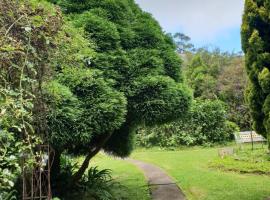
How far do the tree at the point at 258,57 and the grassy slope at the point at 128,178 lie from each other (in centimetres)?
310

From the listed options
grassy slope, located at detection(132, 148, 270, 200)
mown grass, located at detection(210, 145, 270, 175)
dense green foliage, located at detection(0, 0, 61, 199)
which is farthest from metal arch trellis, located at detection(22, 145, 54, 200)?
mown grass, located at detection(210, 145, 270, 175)

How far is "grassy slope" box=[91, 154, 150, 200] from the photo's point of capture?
863 cm


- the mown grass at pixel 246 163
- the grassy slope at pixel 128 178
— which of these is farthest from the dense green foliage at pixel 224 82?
the grassy slope at pixel 128 178

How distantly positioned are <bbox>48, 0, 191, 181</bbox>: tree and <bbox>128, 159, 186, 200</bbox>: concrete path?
1.70 metres

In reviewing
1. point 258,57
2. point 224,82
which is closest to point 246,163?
point 258,57

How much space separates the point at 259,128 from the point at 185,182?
9.81 feet

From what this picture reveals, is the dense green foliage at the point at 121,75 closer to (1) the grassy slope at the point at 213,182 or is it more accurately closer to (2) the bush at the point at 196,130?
(1) the grassy slope at the point at 213,182

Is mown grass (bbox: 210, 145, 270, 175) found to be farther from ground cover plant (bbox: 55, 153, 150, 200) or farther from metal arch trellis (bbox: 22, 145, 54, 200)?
metal arch trellis (bbox: 22, 145, 54, 200)

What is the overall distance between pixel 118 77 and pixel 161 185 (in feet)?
12.8

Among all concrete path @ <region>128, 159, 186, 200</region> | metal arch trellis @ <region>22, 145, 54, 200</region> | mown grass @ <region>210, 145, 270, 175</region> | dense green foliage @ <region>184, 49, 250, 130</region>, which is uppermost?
dense green foliage @ <region>184, 49, 250, 130</region>

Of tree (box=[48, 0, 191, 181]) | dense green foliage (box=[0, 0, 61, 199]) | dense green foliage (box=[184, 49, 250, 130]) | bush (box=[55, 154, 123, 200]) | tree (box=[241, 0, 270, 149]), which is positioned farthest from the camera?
dense green foliage (box=[184, 49, 250, 130])

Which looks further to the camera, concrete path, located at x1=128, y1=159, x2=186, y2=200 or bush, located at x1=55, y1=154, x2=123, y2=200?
concrete path, located at x1=128, y1=159, x2=186, y2=200

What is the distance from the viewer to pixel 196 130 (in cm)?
1928

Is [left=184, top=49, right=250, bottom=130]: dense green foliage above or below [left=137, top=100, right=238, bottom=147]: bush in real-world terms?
above
